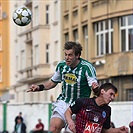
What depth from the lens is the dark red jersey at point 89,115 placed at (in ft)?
39.0

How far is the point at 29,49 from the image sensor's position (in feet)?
204

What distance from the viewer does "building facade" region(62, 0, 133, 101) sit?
147 ft

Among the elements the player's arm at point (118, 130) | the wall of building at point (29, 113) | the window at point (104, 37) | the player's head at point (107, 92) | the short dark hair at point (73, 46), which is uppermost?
the window at point (104, 37)

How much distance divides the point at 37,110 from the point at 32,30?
1741 centimetres

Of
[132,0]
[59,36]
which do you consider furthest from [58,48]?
[132,0]

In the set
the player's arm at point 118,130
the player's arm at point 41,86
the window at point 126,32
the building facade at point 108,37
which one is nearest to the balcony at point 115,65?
the building facade at point 108,37

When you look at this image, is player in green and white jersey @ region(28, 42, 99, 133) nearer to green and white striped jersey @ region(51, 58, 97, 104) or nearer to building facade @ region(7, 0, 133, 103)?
green and white striped jersey @ region(51, 58, 97, 104)

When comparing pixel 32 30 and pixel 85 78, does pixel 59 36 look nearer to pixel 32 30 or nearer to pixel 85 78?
pixel 32 30

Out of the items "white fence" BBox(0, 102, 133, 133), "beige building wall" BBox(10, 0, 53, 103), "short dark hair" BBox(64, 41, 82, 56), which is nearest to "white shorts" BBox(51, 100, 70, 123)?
"short dark hair" BBox(64, 41, 82, 56)

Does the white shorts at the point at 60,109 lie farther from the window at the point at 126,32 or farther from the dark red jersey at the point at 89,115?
the window at the point at 126,32

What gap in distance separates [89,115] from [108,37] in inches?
1396

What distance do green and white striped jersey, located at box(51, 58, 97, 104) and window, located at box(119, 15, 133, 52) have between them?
31.9 meters

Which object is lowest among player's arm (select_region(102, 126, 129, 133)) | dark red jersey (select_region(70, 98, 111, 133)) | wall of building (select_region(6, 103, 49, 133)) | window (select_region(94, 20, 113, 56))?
wall of building (select_region(6, 103, 49, 133))

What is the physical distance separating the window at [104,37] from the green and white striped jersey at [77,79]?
1300 inches
